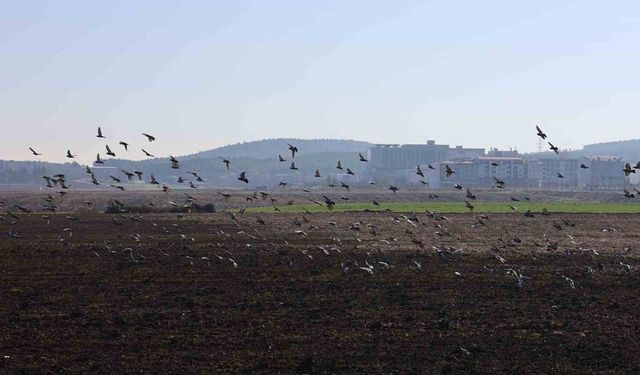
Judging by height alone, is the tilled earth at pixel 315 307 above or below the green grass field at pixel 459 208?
above

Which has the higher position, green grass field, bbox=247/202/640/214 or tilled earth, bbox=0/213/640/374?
tilled earth, bbox=0/213/640/374

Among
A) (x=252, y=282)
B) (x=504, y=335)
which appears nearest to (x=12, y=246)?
(x=252, y=282)

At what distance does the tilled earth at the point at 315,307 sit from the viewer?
72.0 feet

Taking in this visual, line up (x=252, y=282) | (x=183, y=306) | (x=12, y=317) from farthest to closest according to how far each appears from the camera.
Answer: (x=252, y=282), (x=183, y=306), (x=12, y=317)

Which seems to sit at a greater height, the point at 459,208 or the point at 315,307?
the point at 315,307

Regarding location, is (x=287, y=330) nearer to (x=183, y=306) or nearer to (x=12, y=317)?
(x=183, y=306)

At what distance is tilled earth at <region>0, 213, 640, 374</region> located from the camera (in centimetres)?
2194

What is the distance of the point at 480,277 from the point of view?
3625 cm

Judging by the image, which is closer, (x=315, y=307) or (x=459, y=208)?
(x=315, y=307)

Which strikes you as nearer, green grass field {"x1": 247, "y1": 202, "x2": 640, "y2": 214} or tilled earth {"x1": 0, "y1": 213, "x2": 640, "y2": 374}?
tilled earth {"x1": 0, "y1": 213, "x2": 640, "y2": 374}

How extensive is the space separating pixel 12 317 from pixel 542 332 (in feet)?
48.0

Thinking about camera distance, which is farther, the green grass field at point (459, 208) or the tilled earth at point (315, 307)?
the green grass field at point (459, 208)

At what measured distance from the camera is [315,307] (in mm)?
28734

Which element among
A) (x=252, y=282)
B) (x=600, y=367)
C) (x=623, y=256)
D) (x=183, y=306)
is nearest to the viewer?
(x=600, y=367)
